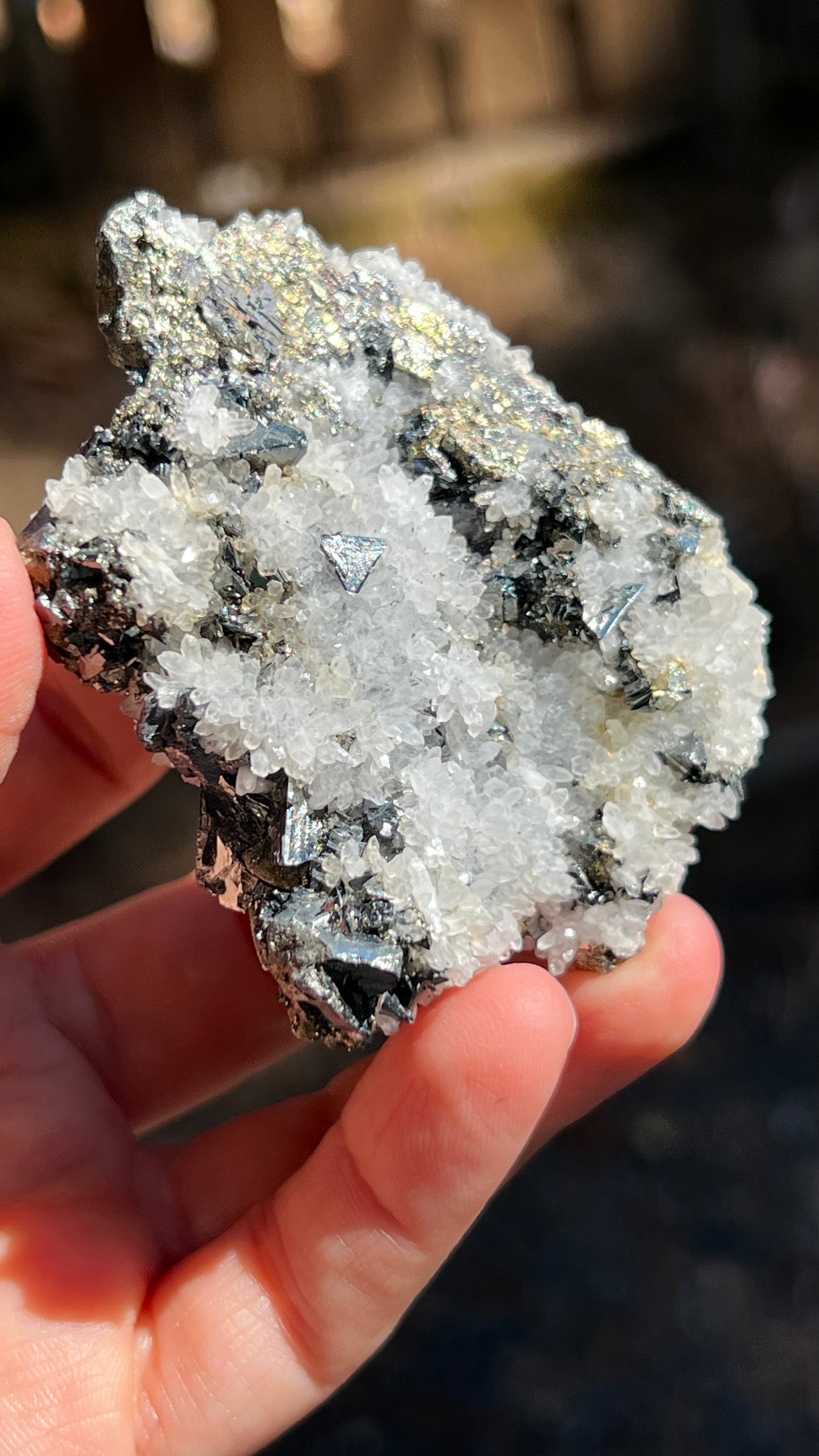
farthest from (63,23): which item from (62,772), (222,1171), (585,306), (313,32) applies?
(222,1171)

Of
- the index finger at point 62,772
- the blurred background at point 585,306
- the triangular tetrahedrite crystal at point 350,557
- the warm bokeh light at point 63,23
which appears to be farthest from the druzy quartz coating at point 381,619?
the warm bokeh light at point 63,23

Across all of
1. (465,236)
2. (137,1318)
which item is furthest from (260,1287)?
(465,236)

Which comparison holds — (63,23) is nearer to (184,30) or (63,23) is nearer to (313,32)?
(184,30)

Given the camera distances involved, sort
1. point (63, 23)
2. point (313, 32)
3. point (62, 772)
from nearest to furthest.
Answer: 1. point (62, 772)
2. point (63, 23)
3. point (313, 32)

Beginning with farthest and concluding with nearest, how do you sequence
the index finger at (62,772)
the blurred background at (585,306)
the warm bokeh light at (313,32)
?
the warm bokeh light at (313,32), the blurred background at (585,306), the index finger at (62,772)

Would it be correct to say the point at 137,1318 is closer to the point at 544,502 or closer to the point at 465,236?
the point at 544,502

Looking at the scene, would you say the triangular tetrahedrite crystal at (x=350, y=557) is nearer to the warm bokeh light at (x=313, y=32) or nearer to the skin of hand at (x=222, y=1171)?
the skin of hand at (x=222, y=1171)

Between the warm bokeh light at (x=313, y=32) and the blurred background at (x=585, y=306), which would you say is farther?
the warm bokeh light at (x=313, y=32)
